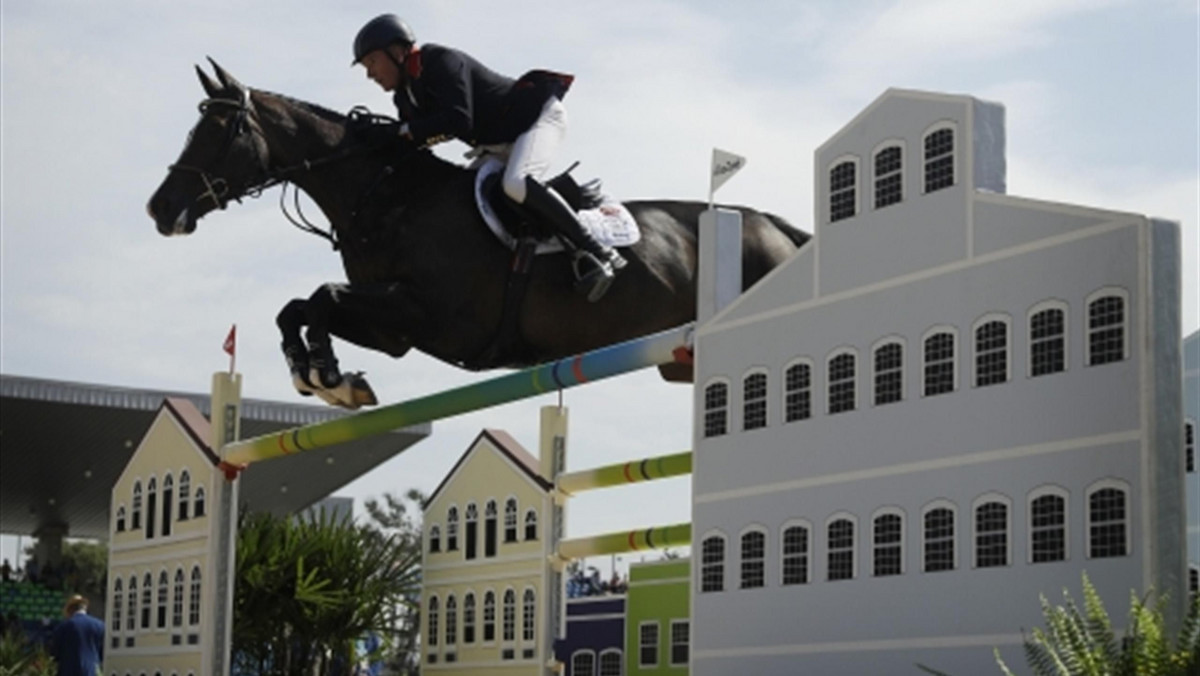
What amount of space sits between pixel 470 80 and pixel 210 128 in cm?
127

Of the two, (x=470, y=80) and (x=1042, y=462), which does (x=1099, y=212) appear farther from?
(x=470, y=80)

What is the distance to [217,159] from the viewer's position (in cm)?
920

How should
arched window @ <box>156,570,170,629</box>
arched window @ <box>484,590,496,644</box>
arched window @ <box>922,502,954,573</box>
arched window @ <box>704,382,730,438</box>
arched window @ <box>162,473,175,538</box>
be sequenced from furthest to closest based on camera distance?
arched window @ <box>162,473,175,538</box>, arched window @ <box>484,590,496,644</box>, arched window @ <box>156,570,170,629</box>, arched window @ <box>704,382,730,438</box>, arched window @ <box>922,502,954,573</box>

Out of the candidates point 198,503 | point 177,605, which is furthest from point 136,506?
point 198,503

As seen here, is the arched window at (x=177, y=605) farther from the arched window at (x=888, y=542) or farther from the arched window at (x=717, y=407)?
the arched window at (x=888, y=542)

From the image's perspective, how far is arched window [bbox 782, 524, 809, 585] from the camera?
9.45 m

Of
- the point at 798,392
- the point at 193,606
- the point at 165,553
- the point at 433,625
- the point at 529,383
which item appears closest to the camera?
the point at 798,392

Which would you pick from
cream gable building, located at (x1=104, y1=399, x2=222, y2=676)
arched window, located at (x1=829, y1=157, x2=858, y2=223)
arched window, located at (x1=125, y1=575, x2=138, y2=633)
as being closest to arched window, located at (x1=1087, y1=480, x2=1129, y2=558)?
arched window, located at (x1=829, y1=157, x2=858, y2=223)

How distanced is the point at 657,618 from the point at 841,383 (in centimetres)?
1882

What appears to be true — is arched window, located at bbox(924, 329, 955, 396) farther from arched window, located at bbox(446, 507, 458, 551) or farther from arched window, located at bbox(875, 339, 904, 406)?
arched window, located at bbox(446, 507, 458, 551)

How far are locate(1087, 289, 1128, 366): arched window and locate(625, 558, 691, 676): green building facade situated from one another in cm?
1928

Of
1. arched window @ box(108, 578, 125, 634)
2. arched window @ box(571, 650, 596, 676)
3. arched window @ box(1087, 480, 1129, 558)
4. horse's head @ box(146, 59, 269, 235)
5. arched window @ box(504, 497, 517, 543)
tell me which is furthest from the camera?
arched window @ box(571, 650, 596, 676)

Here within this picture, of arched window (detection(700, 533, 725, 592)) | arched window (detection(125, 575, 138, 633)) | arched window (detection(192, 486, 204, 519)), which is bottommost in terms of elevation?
arched window (detection(700, 533, 725, 592))

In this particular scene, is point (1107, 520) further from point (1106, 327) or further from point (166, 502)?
point (166, 502)
